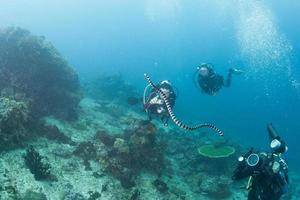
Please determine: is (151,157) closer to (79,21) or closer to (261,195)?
(261,195)

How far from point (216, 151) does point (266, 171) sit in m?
10.1

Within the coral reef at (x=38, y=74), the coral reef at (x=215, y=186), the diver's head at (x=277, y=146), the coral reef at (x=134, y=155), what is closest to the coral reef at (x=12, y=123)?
the coral reef at (x=134, y=155)

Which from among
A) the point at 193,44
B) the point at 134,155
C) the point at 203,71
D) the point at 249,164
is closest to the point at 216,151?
the point at 203,71

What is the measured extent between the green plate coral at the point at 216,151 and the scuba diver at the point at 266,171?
8.79 meters

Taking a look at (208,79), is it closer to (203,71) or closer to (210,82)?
(210,82)

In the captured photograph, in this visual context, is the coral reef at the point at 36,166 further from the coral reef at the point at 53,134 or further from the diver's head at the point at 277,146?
the diver's head at the point at 277,146

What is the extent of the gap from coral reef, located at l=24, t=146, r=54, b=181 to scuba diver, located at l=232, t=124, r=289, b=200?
6066mm

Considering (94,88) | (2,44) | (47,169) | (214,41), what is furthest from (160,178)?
(214,41)

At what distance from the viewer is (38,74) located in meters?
18.5

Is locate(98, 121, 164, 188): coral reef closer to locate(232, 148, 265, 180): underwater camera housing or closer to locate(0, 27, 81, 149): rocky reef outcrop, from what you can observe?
locate(0, 27, 81, 149): rocky reef outcrop

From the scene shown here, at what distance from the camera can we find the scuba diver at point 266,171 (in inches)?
333

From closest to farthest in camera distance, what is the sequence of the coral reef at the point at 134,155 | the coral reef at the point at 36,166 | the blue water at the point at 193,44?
the coral reef at the point at 36,166 < the coral reef at the point at 134,155 < the blue water at the point at 193,44

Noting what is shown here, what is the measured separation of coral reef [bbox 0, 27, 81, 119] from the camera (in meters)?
17.5

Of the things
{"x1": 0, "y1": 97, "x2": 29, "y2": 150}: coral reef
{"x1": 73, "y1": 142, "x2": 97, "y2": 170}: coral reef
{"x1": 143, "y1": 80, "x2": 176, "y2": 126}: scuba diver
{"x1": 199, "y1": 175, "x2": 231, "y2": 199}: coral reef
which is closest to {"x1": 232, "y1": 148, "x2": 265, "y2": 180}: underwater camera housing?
{"x1": 143, "y1": 80, "x2": 176, "y2": 126}: scuba diver
